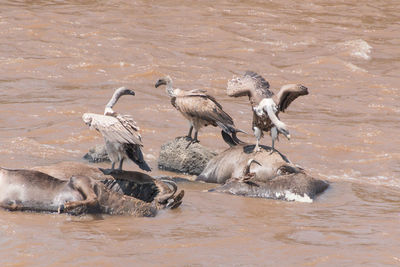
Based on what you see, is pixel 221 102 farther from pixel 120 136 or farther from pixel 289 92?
pixel 120 136

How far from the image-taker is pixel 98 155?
1012cm

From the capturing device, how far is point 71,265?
5.60 metres

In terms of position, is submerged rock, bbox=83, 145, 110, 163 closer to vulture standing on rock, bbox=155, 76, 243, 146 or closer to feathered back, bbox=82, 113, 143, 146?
vulture standing on rock, bbox=155, 76, 243, 146

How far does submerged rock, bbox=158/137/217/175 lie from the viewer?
33.3 ft

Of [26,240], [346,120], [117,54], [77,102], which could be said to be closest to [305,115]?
[346,120]

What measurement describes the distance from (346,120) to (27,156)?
649cm

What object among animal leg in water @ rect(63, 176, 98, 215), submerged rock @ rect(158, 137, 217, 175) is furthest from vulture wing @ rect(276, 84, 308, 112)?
animal leg in water @ rect(63, 176, 98, 215)

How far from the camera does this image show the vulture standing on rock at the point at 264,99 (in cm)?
967

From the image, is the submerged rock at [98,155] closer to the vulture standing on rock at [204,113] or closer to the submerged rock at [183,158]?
the submerged rock at [183,158]

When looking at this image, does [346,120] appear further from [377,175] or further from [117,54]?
[117,54]

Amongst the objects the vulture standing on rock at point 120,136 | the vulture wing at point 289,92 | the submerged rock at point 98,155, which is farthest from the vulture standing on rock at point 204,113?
the vulture standing on rock at point 120,136

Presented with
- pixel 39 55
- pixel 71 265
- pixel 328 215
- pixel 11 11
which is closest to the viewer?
pixel 71 265

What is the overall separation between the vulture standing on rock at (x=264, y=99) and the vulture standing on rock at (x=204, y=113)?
0.34 meters

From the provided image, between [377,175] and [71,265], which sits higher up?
[71,265]
